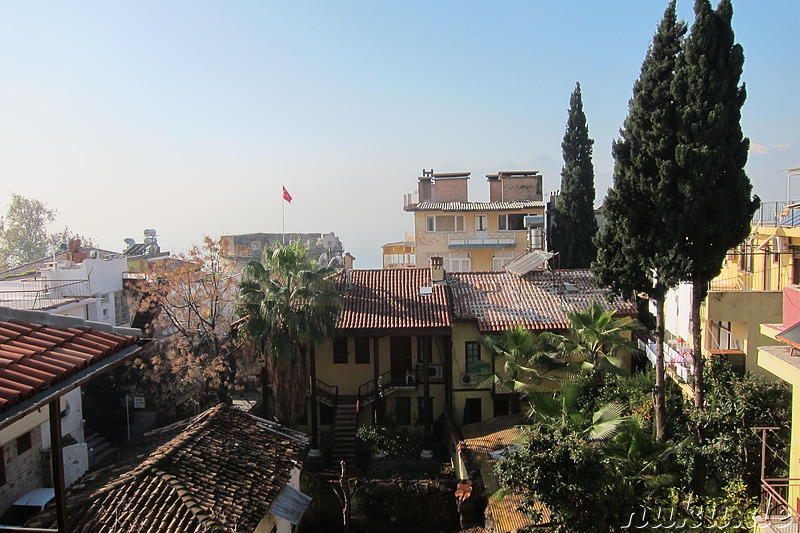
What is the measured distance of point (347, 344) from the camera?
88.1ft

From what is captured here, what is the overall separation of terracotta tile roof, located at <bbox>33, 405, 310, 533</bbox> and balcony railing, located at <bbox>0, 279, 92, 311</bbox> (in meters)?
10.5

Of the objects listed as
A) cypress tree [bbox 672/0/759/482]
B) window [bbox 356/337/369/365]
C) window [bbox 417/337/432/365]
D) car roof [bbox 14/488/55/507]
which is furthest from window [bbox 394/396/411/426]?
car roof [bbox 14/488/55/507]

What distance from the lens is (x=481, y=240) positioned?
43.4 meters

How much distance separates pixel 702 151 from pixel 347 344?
16188 millimetres

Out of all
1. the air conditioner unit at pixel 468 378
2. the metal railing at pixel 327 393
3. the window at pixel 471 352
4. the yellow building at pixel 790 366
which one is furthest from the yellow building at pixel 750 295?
the metal railing at pixel 327 393

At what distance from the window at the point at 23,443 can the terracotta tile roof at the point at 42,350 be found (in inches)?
495

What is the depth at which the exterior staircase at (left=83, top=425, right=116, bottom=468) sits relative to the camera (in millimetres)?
25062

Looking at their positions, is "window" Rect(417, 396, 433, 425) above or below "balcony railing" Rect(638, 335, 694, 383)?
below

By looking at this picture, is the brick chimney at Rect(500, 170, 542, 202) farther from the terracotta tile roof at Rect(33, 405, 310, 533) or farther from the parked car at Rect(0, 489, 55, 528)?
the parked car at Rect(0, 489, 55, 528)

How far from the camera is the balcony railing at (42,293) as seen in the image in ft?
81.0

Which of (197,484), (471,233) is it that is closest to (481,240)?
(471,233)

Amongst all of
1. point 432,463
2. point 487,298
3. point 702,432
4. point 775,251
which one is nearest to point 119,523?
point 432,463

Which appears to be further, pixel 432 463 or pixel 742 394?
pixel 432 463

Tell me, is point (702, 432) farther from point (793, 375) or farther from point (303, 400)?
point (303, 400)
